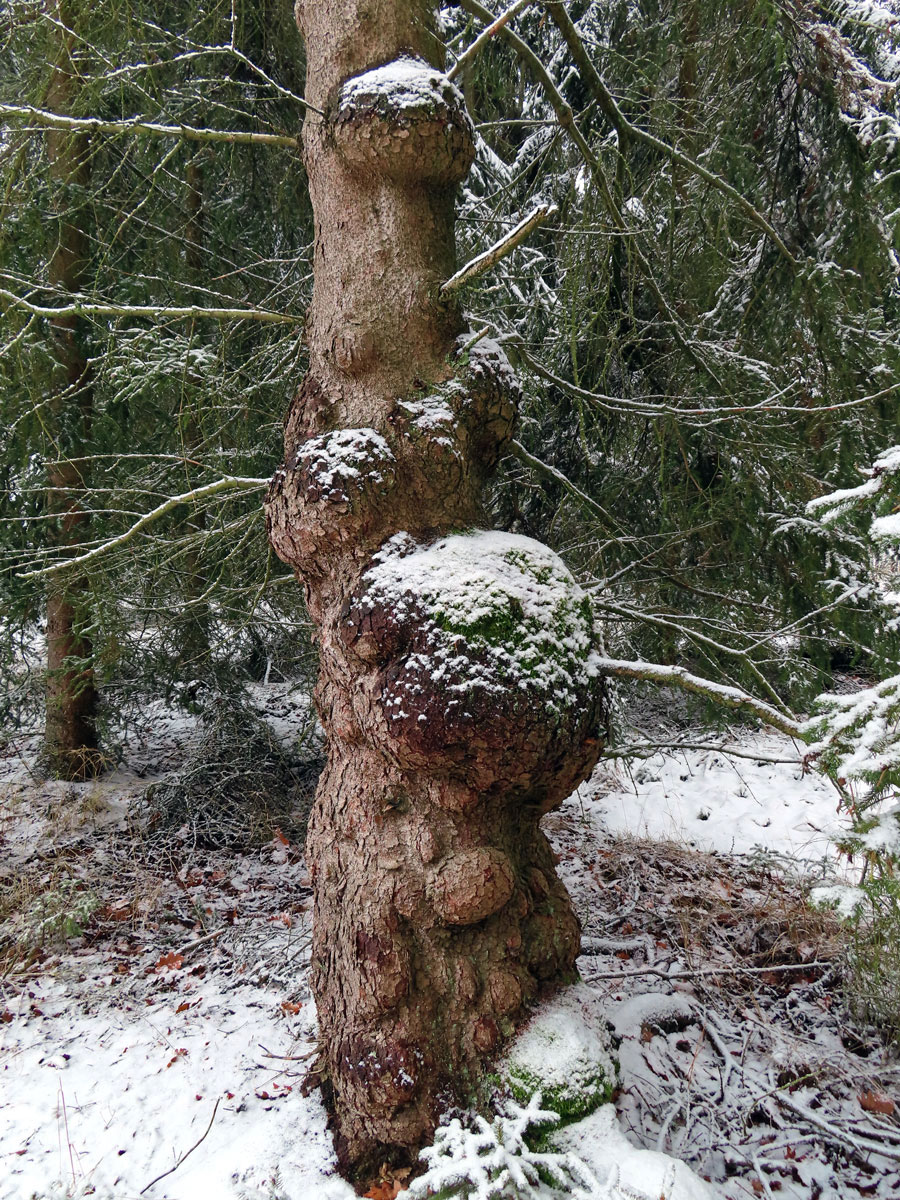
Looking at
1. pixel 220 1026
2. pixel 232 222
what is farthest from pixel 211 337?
pixel 220 1026

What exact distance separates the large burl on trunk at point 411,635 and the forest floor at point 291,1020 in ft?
1.57

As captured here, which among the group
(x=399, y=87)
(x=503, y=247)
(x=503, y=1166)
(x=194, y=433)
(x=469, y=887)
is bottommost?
(x=503, y=1166)

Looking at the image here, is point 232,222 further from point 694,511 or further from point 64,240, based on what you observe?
point 694,511

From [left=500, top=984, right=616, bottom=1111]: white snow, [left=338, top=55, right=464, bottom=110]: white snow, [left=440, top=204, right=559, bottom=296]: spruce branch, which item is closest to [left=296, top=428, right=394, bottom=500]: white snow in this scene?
[left=440, top=204, right=559, bottom=296]: spruce branch

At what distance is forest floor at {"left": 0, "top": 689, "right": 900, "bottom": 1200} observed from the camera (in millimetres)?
2191

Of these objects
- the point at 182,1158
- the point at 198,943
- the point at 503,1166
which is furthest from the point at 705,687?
the point at 198,943

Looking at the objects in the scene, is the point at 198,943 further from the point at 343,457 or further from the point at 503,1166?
the point at 343,457

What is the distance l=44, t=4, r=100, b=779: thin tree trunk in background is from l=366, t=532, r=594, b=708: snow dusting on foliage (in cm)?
307

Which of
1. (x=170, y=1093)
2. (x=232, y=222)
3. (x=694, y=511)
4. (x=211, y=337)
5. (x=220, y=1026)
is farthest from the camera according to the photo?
(x=232, y=222)

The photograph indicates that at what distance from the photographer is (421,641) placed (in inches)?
78.7

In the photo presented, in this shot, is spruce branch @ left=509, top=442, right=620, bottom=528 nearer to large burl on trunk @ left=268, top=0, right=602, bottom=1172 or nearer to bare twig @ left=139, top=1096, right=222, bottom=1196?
large burl on trunk @ left=268, top=0, right=602, bottom=1172

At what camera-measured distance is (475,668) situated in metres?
1.96

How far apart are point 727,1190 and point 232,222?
6036 millimetres

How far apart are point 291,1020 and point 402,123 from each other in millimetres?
3404
